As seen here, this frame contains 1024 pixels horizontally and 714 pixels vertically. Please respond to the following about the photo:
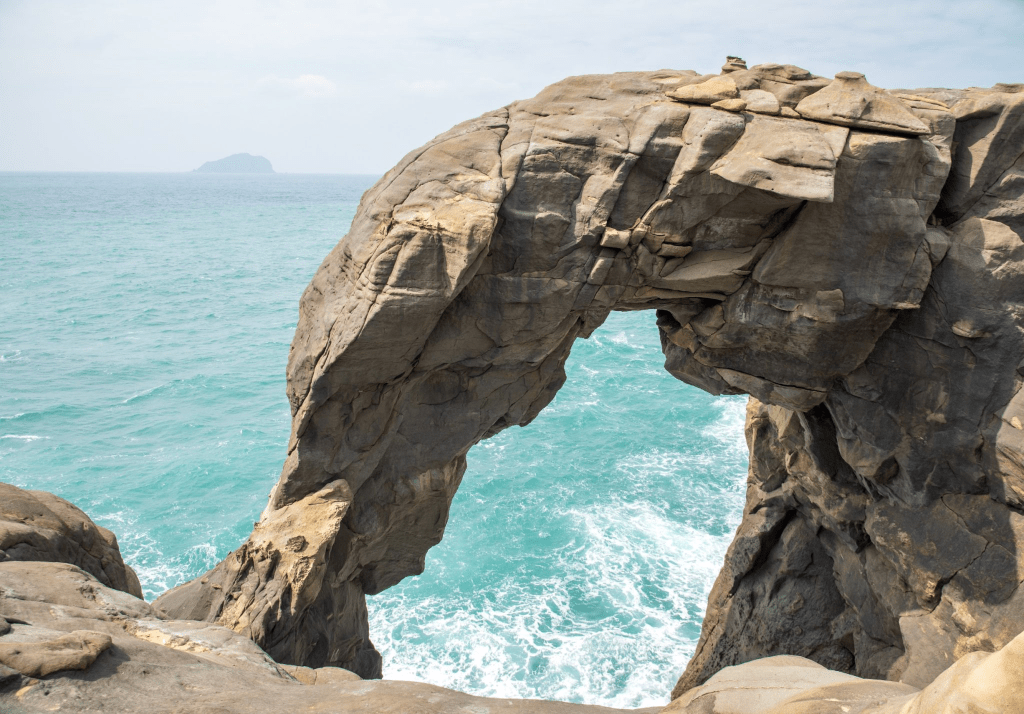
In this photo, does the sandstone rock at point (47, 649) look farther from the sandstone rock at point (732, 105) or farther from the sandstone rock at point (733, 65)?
the sandstone rock at point (733, 65)

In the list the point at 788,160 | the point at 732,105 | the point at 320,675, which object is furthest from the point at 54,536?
the point at 732,105

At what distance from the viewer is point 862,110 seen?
32.4 ft

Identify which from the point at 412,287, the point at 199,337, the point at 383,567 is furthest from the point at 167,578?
the point at 199,337

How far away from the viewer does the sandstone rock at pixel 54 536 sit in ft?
29.0

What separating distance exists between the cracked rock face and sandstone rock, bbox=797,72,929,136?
45 mm

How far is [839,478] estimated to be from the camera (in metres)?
13.8

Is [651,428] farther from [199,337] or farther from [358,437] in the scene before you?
[199,337]

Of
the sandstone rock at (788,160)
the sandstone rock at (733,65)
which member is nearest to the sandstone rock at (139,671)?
the sandstone rock at (788,160)

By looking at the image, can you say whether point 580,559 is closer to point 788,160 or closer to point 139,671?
point 788,160

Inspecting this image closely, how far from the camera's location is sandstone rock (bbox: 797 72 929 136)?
9.88 meters

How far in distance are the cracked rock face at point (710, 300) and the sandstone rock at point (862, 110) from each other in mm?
45

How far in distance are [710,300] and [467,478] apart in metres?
18.7

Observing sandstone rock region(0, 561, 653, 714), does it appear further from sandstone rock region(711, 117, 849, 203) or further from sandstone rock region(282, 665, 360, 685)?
sandstone rock region(711, 117, 849, 203)

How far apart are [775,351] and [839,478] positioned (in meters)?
3.72
